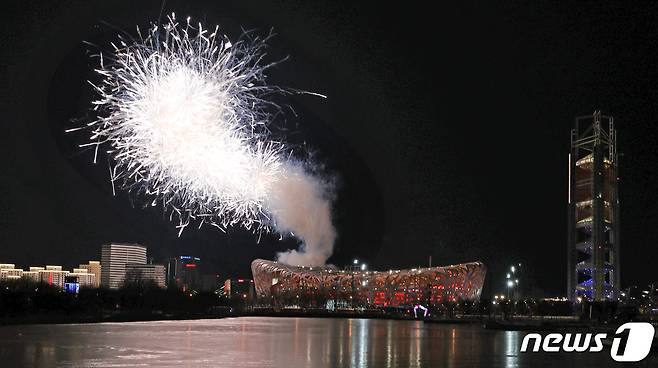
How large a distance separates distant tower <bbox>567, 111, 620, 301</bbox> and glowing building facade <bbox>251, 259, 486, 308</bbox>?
33.1m

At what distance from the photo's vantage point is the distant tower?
64.9 m

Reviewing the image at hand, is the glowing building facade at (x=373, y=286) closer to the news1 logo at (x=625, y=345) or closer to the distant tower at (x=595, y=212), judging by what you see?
the distant tower at (x=595, y=212)

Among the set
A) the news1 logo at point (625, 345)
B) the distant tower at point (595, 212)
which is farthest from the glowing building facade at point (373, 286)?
the news1 logo at point (625, 345)

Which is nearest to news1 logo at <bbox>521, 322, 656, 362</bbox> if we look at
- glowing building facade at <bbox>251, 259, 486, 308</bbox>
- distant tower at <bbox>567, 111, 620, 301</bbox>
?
distant tower at <bbox>567, 111, 620, 301</bbox>

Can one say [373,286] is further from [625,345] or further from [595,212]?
[625,345]

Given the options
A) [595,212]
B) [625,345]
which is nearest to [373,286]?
[595,212]

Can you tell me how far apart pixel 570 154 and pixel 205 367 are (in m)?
57.7

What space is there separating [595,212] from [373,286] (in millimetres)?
45821

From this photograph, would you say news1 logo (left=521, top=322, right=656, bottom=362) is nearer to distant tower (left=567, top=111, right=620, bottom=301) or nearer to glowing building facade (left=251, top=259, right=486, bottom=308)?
distant tower (left=567, top=111, right=620, bottom=301)

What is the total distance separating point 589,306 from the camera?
5309 centimetres

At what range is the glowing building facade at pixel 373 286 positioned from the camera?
10319cm

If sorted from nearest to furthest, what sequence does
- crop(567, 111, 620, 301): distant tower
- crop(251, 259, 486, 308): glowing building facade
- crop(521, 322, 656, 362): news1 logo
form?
crop(521, 322, 656, 362): news1 logo < crop(567, 111, 620, 301): distant tower < crop(251, 259, 486, 308): glowing building facade

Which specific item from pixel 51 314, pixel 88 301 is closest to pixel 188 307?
pixel 88 301

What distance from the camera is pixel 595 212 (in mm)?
65562
